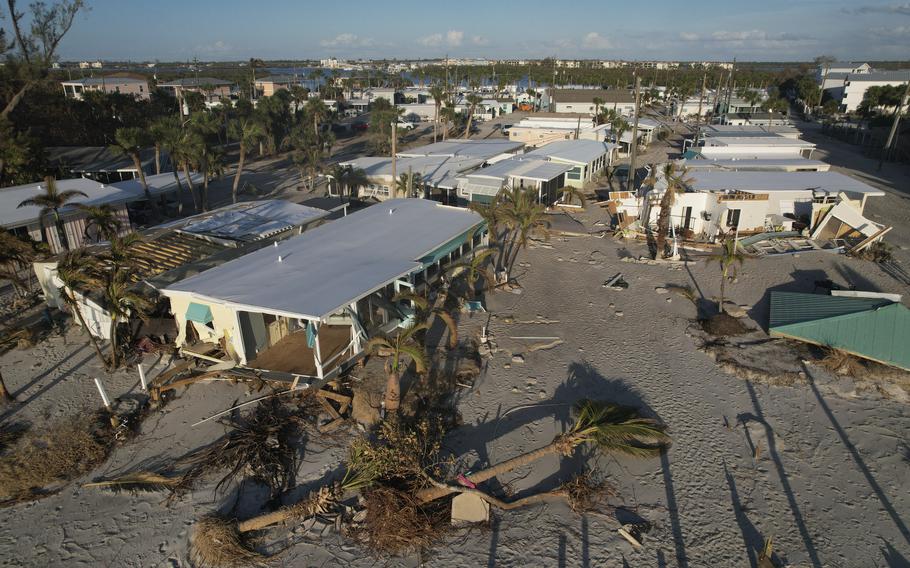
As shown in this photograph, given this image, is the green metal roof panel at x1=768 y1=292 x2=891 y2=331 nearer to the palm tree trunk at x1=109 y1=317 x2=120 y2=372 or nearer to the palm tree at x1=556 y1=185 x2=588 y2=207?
the palm tree at x1=556 y1=185 x2=588 y2=207

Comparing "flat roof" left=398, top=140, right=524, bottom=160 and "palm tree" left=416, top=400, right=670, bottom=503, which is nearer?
"palm tree" left=416, top=400, right=670, bottom=503

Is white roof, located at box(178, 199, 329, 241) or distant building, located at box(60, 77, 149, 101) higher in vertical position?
distant building, located at box(60, 77, 149, 101)

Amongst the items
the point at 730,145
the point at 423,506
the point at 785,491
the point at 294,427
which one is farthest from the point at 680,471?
the point at 730,145

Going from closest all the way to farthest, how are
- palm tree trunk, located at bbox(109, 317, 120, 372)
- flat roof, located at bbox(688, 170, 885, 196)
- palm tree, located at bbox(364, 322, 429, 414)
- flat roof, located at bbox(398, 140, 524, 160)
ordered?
palm tree, located at bbox(364, 322, 429, 414)
palm tree trunk, located at bbox(109, 317, 120, 372)
flat roof, located at bbox(688, 170, 885, 196)
flat roof, located at bbox(398, 140, 524, 160)

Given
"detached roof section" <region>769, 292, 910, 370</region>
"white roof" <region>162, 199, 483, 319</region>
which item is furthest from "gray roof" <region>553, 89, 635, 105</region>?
"detached roof section" <region>769, 292, 910, 370</region>

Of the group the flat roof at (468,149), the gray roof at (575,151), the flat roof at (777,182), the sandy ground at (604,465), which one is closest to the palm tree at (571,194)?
the gray roof at (575,151)

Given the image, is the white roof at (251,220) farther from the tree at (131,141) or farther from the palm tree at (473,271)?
the palm tree at (473,271)

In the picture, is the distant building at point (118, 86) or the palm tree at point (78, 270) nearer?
the palm tree at point (78, 270)
